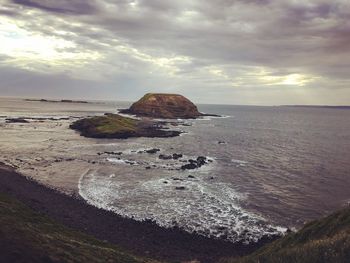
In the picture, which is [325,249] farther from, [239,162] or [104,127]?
[104,127]

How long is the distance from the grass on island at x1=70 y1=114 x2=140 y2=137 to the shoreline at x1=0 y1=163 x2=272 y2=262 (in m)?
64.4

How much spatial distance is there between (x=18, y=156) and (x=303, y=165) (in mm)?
58574

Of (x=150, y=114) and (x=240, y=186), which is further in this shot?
(x=150, y=114)

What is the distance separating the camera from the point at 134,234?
3388cm

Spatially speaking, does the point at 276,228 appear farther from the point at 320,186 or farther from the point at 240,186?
the point at 320,186

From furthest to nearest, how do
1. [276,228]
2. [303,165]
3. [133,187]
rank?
[303,165] < [133,187] < [276,228]

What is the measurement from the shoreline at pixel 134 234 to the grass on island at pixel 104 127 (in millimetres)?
64390

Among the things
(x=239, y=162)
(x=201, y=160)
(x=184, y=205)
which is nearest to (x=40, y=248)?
(x=184, y=205)

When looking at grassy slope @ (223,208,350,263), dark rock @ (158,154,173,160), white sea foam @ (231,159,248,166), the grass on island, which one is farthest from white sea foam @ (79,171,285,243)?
the grass on island

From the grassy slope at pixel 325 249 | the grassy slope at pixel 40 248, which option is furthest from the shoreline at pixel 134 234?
the grassy slope at pixel 325 249

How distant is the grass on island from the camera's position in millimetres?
108000

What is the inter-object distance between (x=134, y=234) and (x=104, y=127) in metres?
81.3

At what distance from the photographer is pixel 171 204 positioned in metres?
42.8

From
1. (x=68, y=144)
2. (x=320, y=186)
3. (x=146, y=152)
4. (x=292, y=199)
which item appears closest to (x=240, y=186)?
(x=292, y=199)
